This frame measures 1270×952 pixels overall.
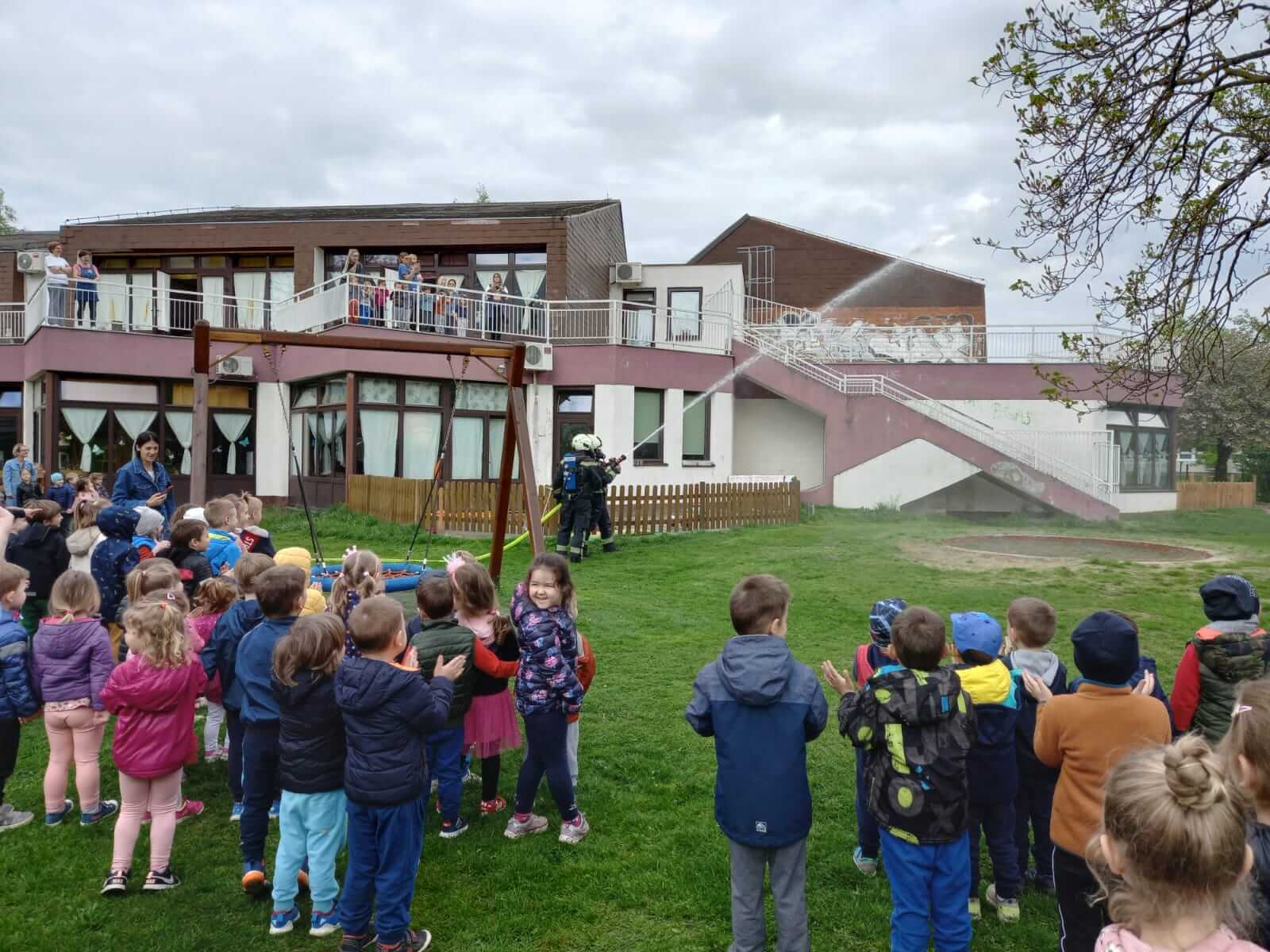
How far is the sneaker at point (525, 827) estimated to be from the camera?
4625 millimetres

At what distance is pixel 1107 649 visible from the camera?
308cm

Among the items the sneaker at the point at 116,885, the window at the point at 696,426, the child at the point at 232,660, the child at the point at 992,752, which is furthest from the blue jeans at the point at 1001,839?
the window at the point at 696,426

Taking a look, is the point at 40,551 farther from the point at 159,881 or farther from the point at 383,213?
the point at 383,213

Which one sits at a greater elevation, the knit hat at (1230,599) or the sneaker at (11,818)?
the knit hat at (1230,599)

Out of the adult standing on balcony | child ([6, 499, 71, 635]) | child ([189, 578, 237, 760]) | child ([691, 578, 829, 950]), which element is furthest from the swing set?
child ([691, 578, 829, 950])

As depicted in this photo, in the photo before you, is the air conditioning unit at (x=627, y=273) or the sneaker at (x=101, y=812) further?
the air conditioning unit at (x=627, y=273)

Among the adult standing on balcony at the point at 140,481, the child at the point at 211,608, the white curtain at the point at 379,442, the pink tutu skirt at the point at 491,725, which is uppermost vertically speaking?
the white curtain at the point at 379,442

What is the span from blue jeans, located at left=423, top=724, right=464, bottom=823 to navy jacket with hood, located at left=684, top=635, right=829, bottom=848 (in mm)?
1744

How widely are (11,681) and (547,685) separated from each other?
2810 mm

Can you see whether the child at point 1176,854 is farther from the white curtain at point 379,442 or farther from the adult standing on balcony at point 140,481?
the white curtain at point 379,442

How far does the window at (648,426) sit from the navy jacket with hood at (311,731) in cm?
1806

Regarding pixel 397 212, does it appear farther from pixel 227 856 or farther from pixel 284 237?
pixel 227 856

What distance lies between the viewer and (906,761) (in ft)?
10.5

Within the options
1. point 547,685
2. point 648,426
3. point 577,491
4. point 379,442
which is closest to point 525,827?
point 547,685
